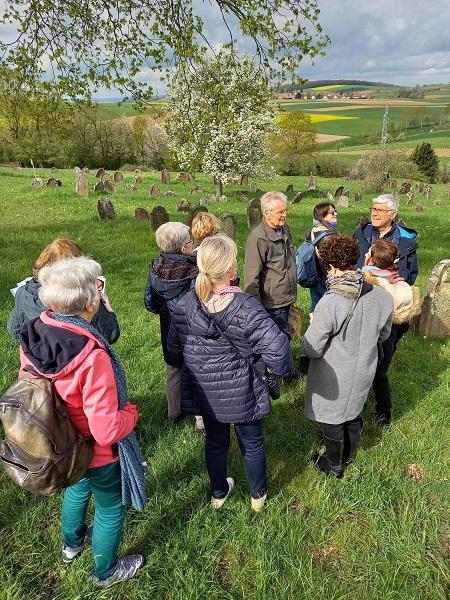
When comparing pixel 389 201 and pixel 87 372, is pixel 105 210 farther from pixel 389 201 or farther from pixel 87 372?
pixel 87 372

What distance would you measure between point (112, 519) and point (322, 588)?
135 cm

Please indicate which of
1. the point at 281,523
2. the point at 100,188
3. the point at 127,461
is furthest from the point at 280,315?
the point at 100,188

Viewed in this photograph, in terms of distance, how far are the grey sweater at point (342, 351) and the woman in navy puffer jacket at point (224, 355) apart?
0.56 metres

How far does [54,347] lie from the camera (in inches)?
77.3

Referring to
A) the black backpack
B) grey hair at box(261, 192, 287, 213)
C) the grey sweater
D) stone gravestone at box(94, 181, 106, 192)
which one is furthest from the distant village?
the black backpack

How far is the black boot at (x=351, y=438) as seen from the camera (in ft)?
11.2

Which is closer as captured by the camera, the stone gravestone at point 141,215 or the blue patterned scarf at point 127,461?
the blue patterned scarf at point 127,461

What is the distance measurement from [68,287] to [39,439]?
72 centimetres

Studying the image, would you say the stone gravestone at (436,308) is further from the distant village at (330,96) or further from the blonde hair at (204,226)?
the distant village at (330,96)

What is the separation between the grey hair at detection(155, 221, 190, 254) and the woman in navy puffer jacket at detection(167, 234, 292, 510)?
841 millimetres

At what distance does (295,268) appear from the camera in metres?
4.77

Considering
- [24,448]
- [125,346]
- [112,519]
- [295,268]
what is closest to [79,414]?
[24,448]

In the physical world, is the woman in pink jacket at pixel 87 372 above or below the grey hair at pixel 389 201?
below

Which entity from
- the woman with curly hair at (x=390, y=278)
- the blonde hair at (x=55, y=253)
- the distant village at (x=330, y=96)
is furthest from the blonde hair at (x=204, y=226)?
the distant village at (x=330, y=96)
